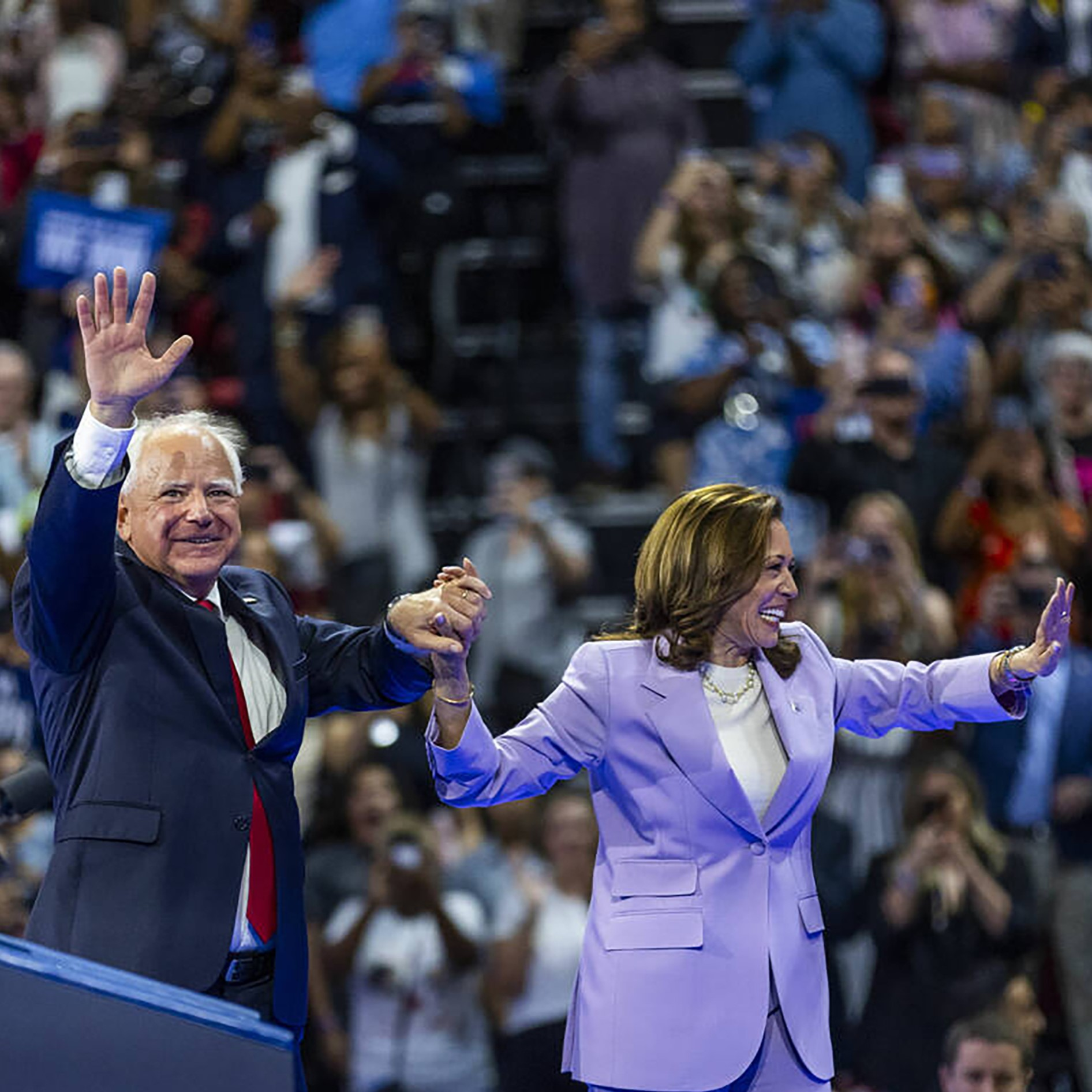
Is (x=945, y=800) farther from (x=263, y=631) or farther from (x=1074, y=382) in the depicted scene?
(x=263, y=631)

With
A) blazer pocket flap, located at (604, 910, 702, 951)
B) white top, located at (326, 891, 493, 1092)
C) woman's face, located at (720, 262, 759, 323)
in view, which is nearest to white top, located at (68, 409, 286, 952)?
blazer pocket flap, located at (604, 910, 702, 951)

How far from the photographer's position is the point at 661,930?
335cm

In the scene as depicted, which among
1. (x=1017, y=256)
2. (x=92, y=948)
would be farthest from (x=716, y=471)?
(x=92, y=948)

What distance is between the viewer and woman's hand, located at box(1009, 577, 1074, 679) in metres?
3.51

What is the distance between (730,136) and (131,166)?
2729 mm

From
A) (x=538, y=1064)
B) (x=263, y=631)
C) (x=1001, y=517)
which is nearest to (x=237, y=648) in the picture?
(x=263, y=631)

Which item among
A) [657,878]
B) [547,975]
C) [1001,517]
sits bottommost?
[547,975]

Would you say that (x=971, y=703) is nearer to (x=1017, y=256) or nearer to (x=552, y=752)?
(x=552, y=752)

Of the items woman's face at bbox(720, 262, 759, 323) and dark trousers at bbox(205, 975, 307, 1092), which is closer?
dark trousers at bbox(205, 975, 307, 1092)

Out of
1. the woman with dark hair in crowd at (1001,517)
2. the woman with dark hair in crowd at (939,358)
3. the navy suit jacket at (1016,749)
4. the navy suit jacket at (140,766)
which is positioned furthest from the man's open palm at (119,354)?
the woman with dark hair in crowd at (939,358)

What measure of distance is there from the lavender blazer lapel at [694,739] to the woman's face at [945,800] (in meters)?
2.95

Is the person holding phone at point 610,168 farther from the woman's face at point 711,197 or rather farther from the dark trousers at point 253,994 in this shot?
the dark trousers at point 253,994

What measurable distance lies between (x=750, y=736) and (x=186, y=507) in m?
0.92

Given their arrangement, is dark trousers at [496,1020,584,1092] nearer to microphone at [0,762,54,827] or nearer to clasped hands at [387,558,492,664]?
microphone at [0,762,54,827]
